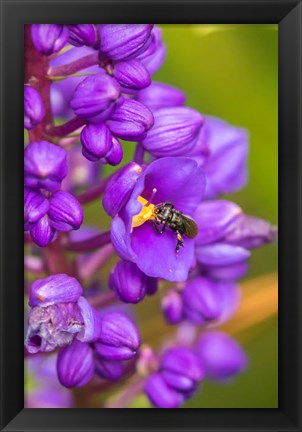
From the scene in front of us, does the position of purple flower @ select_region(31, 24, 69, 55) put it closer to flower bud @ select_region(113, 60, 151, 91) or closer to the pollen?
flower bud @ select_region(113, 60, 151, 91)

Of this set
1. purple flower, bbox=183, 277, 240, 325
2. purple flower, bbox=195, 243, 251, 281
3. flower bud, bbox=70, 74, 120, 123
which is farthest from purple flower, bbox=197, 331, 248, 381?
flower bud, bbox=70, 74, 120, 123

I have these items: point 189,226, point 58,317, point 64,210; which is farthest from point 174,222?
point 58,317

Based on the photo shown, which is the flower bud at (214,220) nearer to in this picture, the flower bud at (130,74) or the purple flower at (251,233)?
the purple flower at (251,233)

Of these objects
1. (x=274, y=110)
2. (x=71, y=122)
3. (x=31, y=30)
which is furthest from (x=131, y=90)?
(x=274, y=110)

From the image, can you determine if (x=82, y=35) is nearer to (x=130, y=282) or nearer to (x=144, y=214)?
(x=144, y=214)

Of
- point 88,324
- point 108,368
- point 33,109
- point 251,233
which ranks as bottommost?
point 108,368
